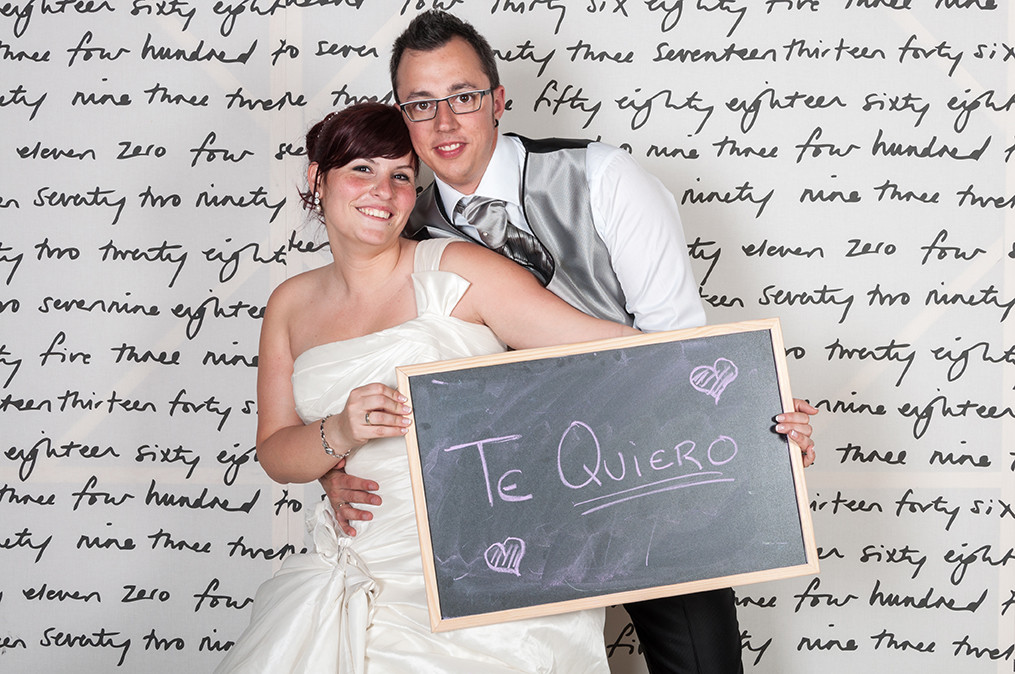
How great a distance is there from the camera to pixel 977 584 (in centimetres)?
229

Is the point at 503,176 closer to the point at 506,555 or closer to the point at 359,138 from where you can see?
the point at 359,138

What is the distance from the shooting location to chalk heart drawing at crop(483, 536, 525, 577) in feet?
4.46

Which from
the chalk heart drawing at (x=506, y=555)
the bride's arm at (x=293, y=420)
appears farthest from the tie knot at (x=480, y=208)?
the chalk heart drawing at (x=506, y=555)

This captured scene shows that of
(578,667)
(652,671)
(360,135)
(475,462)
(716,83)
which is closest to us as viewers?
(475,462)

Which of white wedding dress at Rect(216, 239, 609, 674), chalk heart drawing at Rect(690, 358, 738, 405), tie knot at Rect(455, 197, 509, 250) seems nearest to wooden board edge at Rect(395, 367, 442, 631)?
white wedding dress at Rect(216, 239, 609, 674)

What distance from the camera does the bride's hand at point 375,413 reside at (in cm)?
136

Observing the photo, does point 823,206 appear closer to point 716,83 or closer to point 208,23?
point 716,83

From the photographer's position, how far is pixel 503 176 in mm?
1831

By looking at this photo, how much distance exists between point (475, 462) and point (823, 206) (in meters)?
1.40

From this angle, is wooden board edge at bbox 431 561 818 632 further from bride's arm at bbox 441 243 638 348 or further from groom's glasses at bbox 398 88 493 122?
groom's glasses at bbox 398 88 493 122

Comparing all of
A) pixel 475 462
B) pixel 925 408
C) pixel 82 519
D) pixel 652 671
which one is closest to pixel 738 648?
pixel 652 671

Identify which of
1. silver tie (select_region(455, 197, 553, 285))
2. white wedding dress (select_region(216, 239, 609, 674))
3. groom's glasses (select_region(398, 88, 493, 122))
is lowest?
white wedding dress (select_region(216, 239, 609, 674))

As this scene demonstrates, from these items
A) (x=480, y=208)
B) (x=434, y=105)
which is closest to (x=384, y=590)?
(x=480, y=208)

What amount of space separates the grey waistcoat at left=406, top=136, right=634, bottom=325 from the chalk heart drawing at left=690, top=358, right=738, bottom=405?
45 centimetres
